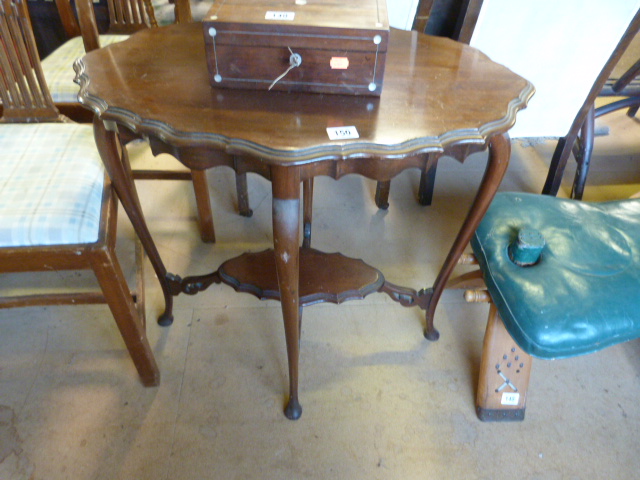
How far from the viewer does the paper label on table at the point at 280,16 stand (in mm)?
771

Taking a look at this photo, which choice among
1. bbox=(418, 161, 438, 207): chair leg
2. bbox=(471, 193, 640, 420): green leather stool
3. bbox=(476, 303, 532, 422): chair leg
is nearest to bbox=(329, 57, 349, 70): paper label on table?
bbox=(471, 193, 640, 420): green leather stool

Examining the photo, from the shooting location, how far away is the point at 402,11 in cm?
139

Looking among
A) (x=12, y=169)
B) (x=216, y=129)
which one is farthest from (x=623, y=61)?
(x=12, y=169)

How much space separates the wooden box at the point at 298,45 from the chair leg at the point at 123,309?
44cm

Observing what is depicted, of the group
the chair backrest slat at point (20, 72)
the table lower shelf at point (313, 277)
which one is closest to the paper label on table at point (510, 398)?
the table lower shelf at point (313, 277)

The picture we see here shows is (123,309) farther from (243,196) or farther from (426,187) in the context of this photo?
(426,187)

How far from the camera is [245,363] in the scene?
4.23ft

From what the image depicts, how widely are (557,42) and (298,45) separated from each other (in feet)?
3.55

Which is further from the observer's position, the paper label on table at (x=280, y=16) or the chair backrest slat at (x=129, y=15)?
the chair backrest slat at (x=129, y=15)

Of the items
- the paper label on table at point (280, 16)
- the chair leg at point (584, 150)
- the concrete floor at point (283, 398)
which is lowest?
the concrete floor at point (283, 398)

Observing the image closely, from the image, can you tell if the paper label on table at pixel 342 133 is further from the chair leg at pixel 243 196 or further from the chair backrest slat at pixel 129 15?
the chair backrest slat at pixel 129 15

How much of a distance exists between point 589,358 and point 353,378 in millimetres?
730

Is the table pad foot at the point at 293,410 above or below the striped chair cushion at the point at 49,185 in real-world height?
below

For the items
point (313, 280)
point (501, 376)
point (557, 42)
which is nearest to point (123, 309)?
point (313, 280)
